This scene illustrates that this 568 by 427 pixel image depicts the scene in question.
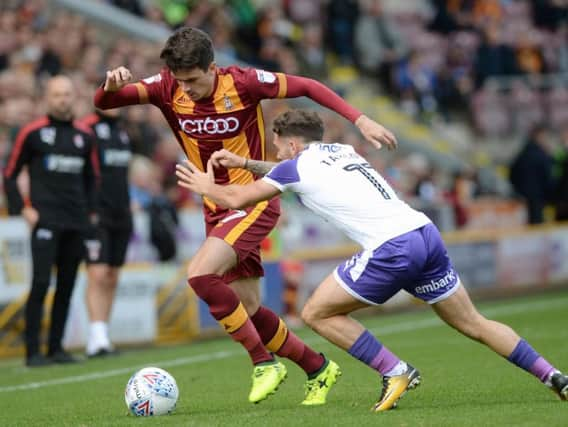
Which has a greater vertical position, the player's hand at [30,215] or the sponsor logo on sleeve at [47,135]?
the sponsor logo on sleeve at [47,135]

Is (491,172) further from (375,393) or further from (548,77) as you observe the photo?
(375,393)

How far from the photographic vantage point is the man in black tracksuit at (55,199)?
1223 centimetres

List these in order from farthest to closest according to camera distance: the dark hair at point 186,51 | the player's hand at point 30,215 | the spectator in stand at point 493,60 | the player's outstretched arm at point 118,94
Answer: the spectator in stand at point 493,60, the player's hand at point 30,215, the player's outstretched arm at point 118,94, the dark hair at point 186,51

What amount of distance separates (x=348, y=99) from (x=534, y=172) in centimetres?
358

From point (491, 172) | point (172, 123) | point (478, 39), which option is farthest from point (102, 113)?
point (478, 39)

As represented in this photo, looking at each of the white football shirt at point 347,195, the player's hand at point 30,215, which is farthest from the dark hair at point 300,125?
the player's hand at point 30,215

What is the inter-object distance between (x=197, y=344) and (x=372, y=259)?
7179 millimetres

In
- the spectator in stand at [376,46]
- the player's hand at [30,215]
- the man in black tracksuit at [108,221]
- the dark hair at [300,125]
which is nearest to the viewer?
the dark hair at [300,125]

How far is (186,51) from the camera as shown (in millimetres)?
8172

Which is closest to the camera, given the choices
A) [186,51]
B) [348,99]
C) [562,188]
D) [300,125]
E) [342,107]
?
[300,125]

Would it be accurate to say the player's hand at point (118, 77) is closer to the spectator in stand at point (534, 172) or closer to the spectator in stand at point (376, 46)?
the spectator in stand at point (534, 172)

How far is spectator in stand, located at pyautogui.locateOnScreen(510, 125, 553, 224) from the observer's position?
22.6m

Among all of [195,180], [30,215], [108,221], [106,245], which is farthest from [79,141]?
[195,180]

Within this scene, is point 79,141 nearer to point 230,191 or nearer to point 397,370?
point 230,191
